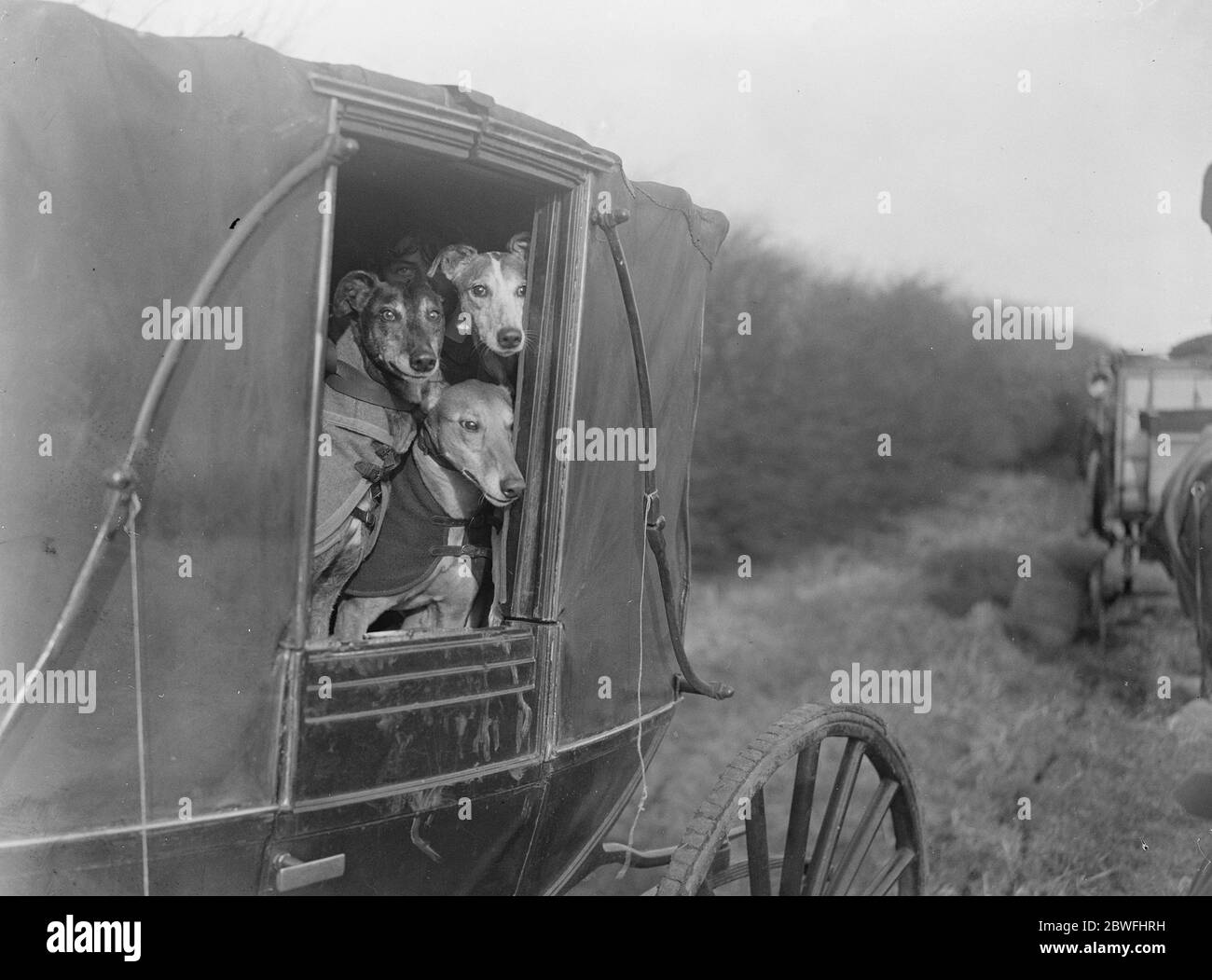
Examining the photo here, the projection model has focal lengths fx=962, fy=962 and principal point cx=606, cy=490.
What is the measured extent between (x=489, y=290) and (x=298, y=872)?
6.29 ft

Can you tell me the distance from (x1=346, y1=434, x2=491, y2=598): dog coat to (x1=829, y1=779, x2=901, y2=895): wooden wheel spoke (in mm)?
1501

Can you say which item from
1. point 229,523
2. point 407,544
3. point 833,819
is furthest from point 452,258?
point 833,819

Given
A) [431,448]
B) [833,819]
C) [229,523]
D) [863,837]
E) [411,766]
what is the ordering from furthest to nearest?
[431,448] < [863,837] < [833,819] < [411,766] < [229,523]

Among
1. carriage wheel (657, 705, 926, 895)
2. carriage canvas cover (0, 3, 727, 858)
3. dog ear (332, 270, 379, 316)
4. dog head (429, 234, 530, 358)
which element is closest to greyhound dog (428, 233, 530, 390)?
dog head (429, 234, 530, 358)

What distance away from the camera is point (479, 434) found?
10.2 ft

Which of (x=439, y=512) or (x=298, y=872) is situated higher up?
(x=439, y=512)

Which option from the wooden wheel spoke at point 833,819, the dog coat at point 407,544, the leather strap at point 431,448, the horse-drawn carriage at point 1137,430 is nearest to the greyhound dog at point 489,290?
the leather strap at point 431,448

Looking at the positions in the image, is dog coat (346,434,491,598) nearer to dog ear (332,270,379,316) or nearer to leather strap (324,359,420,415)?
leather strap (324,359,420,415)

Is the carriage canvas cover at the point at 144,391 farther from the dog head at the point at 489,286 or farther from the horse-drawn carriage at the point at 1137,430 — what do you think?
the horse-drawn carriage at the point at 1137,430

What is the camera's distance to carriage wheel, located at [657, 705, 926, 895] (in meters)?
2.42

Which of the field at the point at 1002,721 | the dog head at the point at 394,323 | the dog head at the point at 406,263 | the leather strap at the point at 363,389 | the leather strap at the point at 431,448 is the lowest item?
the field at the point at 1002,721

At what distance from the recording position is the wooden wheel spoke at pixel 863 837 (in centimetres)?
295

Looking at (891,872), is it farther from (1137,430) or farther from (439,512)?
(1137,430)
